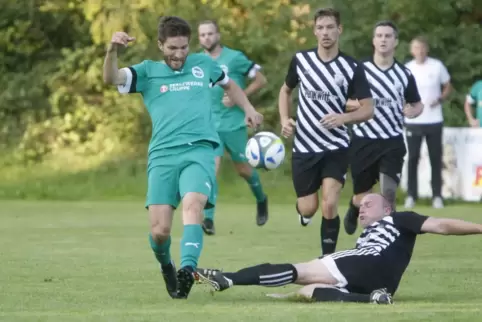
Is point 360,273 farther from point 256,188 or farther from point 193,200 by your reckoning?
point 256,188

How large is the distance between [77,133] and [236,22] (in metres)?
3.82

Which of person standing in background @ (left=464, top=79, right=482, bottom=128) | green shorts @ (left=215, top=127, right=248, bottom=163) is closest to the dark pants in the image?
person standing in background @ (left=464, top=79, right=482, bottom=128)

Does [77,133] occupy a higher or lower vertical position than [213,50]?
lower

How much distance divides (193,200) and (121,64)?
17070 millimetres

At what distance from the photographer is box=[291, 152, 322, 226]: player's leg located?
1163 centimetres

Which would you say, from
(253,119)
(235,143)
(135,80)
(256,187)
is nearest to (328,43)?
A: (253,119)

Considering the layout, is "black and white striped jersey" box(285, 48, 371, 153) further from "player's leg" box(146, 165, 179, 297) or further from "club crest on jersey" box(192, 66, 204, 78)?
"player's leg" box(146, 165, 179, 297)

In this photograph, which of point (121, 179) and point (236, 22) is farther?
point (236, 22)

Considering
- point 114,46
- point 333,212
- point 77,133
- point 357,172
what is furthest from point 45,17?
point 114,46

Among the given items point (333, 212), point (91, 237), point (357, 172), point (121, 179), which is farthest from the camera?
point (121, 179)

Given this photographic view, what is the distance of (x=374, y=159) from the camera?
13.6 meters

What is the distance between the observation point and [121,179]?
2397 cm

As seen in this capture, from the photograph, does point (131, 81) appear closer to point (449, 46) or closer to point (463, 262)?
point (463, 262)

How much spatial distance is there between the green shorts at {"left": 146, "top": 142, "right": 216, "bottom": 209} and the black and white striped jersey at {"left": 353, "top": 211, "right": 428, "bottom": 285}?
113cm
